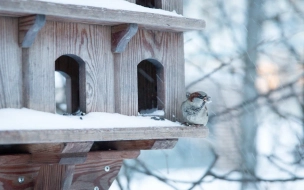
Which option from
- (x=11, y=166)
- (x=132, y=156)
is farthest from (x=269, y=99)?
(x=11, y=166)

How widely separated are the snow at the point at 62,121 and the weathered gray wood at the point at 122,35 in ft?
0.98

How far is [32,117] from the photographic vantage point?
3.29m

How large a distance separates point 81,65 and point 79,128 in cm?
40

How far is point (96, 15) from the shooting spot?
3.42 m

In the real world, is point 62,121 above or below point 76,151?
above

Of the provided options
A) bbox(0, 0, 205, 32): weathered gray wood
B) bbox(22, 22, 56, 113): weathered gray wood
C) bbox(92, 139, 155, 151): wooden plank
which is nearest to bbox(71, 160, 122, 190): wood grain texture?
bbox(92, 139, 155, 151): wooden plank

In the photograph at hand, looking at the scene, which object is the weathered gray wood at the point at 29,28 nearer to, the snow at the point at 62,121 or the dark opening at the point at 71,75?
the snow at the point at 62,121

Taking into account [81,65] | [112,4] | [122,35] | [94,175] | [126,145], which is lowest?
[94,175]

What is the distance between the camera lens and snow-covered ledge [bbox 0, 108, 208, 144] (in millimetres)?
3172

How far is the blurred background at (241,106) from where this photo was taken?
18.8ft

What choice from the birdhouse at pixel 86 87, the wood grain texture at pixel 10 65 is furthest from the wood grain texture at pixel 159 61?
the wood grain texture at pixel 10 65

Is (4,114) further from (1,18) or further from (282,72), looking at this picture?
(282,72)

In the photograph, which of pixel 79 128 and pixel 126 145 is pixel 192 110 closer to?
pixel 126 145

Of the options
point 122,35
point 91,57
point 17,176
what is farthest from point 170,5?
point 17,176
